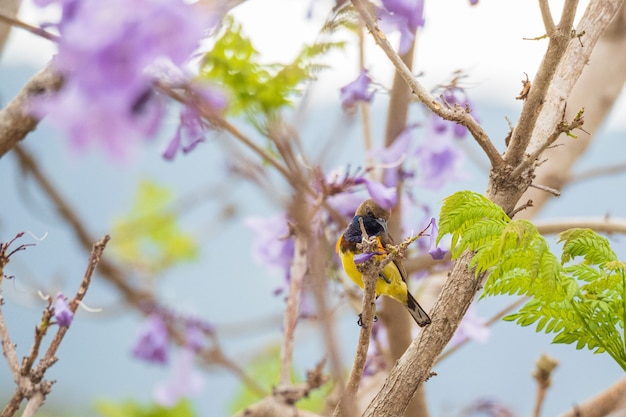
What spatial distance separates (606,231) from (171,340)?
66cm

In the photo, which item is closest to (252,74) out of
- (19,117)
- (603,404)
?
(19,117)

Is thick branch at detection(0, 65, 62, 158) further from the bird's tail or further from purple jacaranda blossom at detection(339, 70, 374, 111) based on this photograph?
the bird's tail

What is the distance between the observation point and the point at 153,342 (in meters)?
0.94

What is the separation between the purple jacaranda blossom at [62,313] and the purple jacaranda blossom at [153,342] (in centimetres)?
33

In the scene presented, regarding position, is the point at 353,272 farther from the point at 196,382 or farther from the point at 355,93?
the point at 196,382

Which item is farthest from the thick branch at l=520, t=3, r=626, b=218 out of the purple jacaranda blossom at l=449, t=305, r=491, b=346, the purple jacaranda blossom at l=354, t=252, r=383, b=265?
the purple jacaranda blossom at l=354, t=252, r=383, b=265

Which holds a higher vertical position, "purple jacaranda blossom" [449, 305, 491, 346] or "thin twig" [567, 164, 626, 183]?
"thin twig" [567, 164, 626, 183]

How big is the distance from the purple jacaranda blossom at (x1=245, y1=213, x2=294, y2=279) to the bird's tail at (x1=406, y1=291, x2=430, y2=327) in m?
0.25

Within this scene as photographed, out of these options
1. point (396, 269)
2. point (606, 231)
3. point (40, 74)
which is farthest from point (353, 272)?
point (606, 231)

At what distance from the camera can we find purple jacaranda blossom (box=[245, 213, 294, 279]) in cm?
91

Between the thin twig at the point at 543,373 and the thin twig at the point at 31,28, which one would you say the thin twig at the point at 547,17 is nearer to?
the thin twig at the point at 31,28

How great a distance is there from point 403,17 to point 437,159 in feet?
1.21

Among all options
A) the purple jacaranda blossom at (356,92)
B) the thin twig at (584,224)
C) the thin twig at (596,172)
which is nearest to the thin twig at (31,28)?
the purple jacaranda blossom at (356,92)

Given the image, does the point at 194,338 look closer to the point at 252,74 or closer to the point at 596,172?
the point at 252,74
